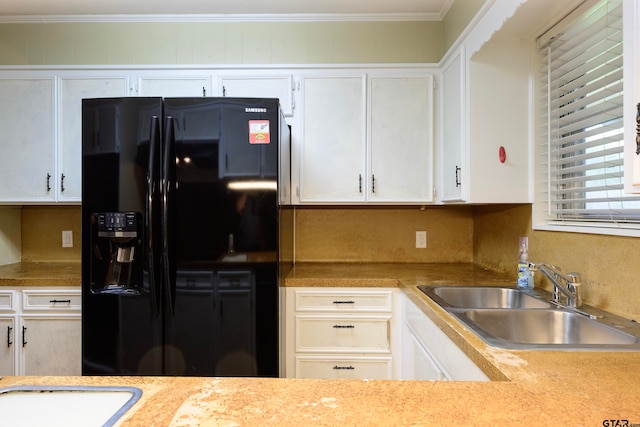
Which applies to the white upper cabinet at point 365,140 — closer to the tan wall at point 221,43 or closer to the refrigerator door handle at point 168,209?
the tan wall at point 221,43

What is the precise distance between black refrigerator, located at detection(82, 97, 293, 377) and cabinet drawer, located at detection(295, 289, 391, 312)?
0.98 ft

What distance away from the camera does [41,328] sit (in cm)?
207

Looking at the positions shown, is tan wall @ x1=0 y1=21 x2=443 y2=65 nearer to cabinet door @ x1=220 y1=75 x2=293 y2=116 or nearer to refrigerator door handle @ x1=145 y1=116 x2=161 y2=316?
cabinet door @ x1=220 y1=75 x2=293 y2=116

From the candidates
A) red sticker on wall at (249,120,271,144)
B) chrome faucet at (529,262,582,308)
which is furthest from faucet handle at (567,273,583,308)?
red sticker on wall at (249,120,271,144)

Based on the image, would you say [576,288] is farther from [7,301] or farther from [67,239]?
[67,239]

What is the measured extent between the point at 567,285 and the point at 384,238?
52.5 inches

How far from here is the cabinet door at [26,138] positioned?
228cm

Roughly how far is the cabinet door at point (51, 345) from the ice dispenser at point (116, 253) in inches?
18.5

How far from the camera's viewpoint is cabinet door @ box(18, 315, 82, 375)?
6.75ft

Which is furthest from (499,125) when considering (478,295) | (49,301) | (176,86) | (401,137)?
(49,301)

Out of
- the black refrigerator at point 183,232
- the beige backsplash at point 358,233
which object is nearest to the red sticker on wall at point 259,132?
the black refrigerator at point 183,232

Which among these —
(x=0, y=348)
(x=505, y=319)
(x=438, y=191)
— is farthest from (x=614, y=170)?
(x=0, y=348)

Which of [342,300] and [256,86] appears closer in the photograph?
[342,300]

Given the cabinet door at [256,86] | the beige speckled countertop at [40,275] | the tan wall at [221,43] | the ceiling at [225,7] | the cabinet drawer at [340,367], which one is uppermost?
the ceiling at [225,7]
